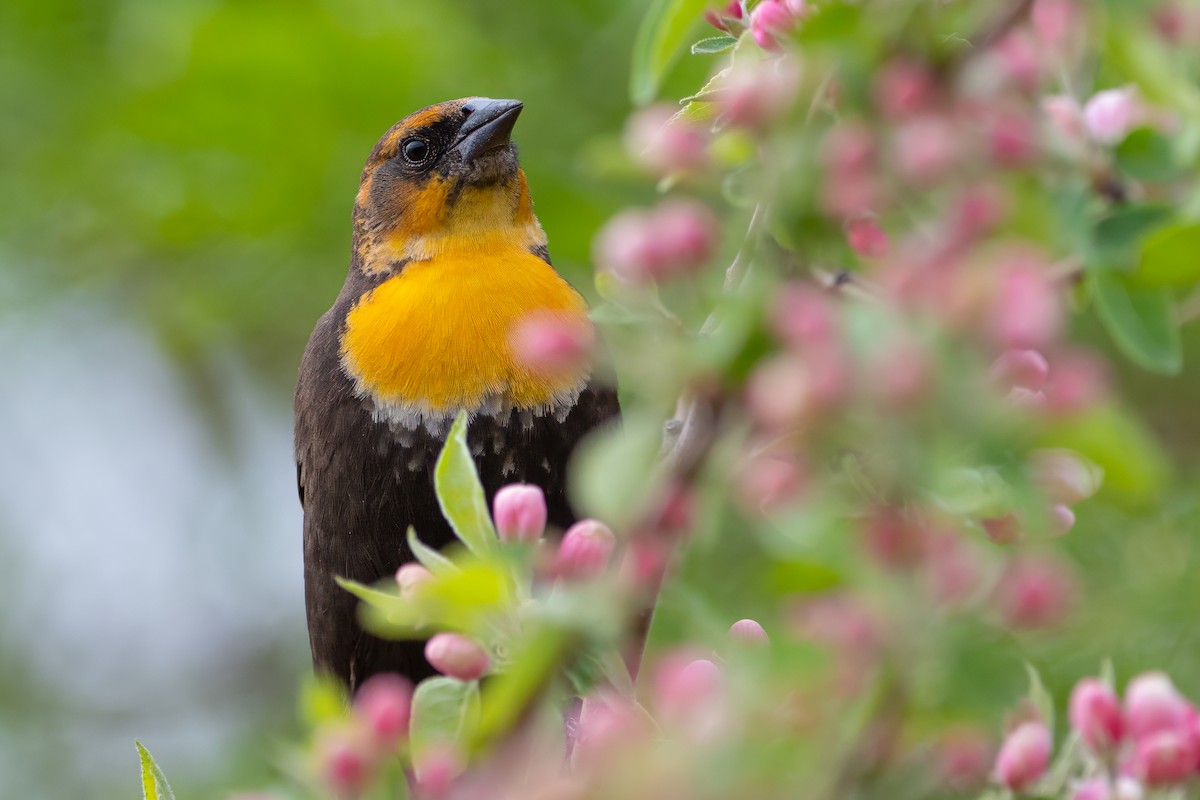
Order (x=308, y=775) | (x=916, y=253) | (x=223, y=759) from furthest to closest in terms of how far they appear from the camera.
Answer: (x=223, y=759) → (x=308, y=775) → (x=916, y=253)

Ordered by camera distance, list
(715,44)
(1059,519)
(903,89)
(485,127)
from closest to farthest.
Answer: (903,89) → (1059,519) → (715,44) → (485,127)

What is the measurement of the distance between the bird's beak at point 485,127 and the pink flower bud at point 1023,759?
8.59 ft

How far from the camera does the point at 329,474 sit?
11.1ft

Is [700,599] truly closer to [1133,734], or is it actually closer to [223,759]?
[1133,734]

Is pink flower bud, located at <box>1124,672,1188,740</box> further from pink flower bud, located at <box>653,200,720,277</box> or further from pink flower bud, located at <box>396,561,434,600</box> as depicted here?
pink flower bud, located at <box>396,561,434,600</box>

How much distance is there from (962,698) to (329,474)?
252 centimetres

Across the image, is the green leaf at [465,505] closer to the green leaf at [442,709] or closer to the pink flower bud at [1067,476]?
the green leaf at [442,709]

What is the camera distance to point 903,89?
103 centimetres

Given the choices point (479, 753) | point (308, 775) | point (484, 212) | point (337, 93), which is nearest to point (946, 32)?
point (479, 753)

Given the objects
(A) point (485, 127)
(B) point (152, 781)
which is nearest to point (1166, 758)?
(B) point (152, 781)

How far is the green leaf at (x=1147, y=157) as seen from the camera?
3.99ft

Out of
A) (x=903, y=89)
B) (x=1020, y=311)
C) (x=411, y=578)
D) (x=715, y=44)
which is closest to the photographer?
(x=1020, y=311)

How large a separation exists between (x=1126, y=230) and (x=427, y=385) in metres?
2.25

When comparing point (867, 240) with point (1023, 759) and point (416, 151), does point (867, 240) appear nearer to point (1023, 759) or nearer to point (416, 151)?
point (1023, 759)
